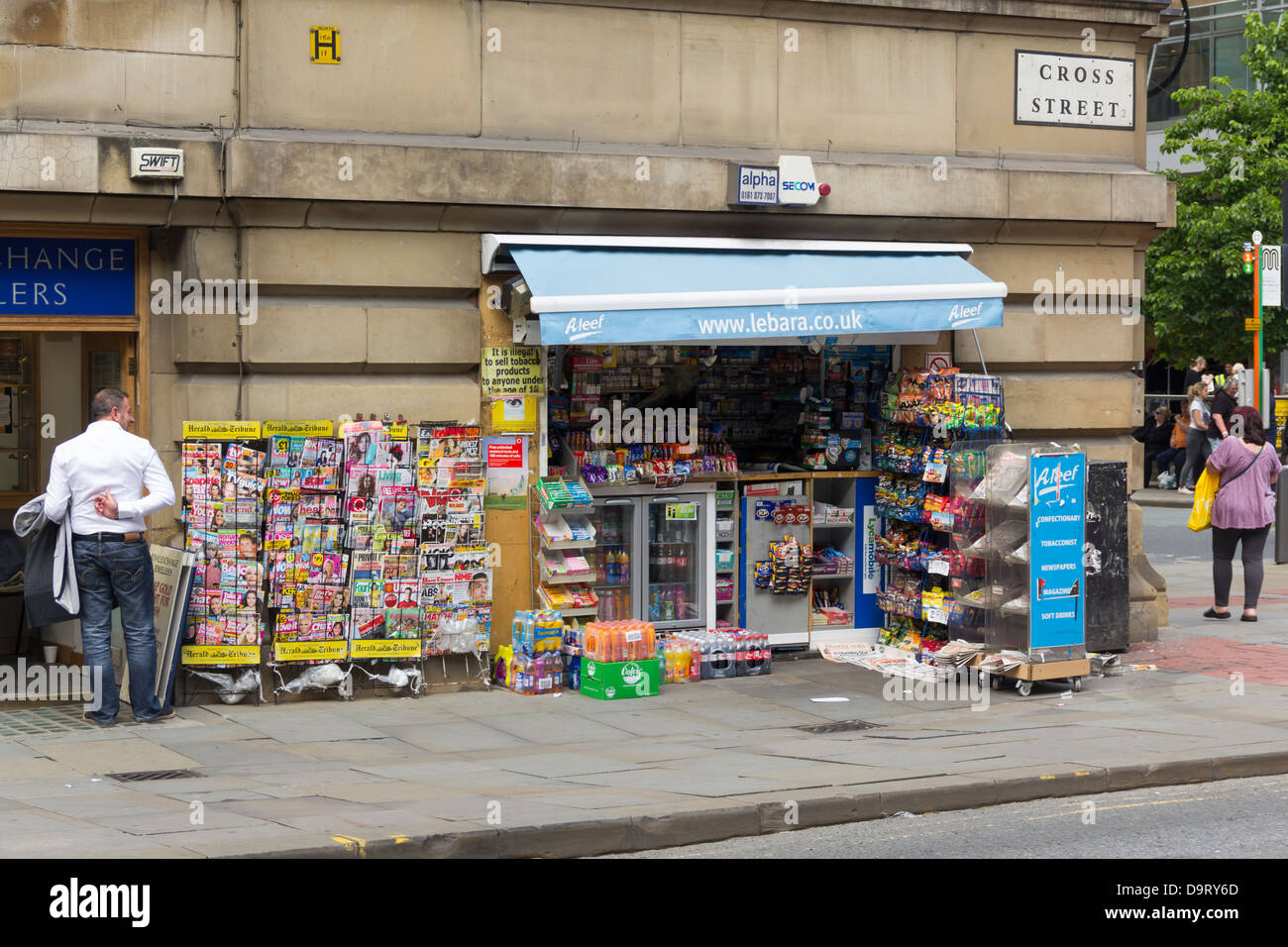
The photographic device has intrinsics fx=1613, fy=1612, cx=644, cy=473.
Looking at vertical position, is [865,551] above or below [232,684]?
above

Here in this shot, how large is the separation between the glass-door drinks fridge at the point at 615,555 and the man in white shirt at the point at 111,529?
349cm

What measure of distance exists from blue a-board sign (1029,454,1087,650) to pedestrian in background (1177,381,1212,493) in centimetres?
1542

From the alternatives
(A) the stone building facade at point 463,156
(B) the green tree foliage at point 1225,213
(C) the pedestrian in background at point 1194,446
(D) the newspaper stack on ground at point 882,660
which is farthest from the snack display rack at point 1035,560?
(B) the green tree foliage at point 1225,213

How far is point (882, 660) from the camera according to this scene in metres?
12.5

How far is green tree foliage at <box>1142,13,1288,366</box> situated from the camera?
32281 mm

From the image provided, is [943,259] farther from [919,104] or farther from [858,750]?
Answer: [858,750]

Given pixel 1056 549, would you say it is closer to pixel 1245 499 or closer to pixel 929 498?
pixel 929 498

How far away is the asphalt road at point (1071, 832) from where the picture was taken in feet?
24.2

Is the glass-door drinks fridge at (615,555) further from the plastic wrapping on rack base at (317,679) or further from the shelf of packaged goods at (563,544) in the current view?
the plastic wrapping on rack base at (317,679)

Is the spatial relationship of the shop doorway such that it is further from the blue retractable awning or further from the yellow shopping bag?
the yellow shopping bag

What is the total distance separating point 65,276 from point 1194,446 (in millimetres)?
21808

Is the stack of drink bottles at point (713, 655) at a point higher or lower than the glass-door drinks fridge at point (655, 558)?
lower

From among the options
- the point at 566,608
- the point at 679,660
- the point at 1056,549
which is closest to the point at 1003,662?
the point at 1056,549

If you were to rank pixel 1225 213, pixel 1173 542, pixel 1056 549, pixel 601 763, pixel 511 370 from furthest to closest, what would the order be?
pixel 1225 213 < pixel 1173 542 < pixel 511 370 < pixel 1056 549 < pixel 601 763
